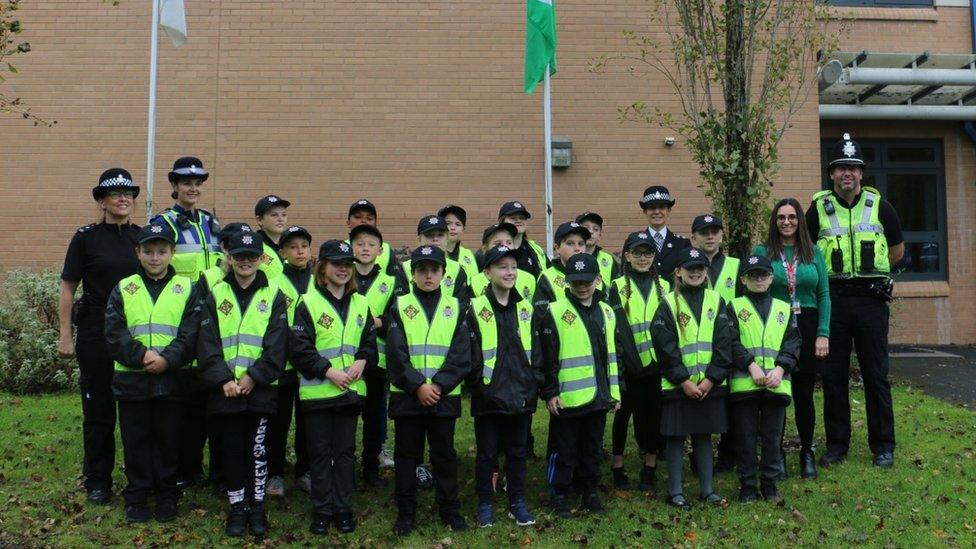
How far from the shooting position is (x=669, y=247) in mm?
7133

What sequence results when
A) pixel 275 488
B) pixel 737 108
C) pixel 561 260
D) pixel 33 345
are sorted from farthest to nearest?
pixel 33 345 → pixel 737 108 → pixel 561 260 → pixel 275 488

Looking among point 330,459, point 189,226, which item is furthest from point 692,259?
point 189,226

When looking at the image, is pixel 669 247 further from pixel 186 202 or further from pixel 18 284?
pixel 18 284

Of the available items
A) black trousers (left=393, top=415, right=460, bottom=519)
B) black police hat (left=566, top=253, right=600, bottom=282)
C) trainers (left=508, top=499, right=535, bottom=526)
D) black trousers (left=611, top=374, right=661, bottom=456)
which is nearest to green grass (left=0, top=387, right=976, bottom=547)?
trainers (left=508, top=499, right=535, bottom=526)

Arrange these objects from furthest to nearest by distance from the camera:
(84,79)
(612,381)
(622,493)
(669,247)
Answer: (84,79)
(669,247)
(622,493)
(612,381)

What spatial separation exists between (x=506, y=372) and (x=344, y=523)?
4.80 feet

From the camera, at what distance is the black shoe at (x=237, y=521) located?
5.55 meters

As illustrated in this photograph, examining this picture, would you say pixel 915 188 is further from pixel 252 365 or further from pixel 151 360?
pixel 151 360

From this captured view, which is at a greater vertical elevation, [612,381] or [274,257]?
[274,257]

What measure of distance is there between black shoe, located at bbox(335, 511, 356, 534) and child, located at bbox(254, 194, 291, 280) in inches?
72.6

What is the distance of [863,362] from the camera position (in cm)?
699

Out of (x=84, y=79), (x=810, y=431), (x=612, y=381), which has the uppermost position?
(x=84, y=79)

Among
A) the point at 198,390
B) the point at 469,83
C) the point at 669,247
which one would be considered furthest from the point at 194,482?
the point at 469,83

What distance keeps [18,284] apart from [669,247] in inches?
316
